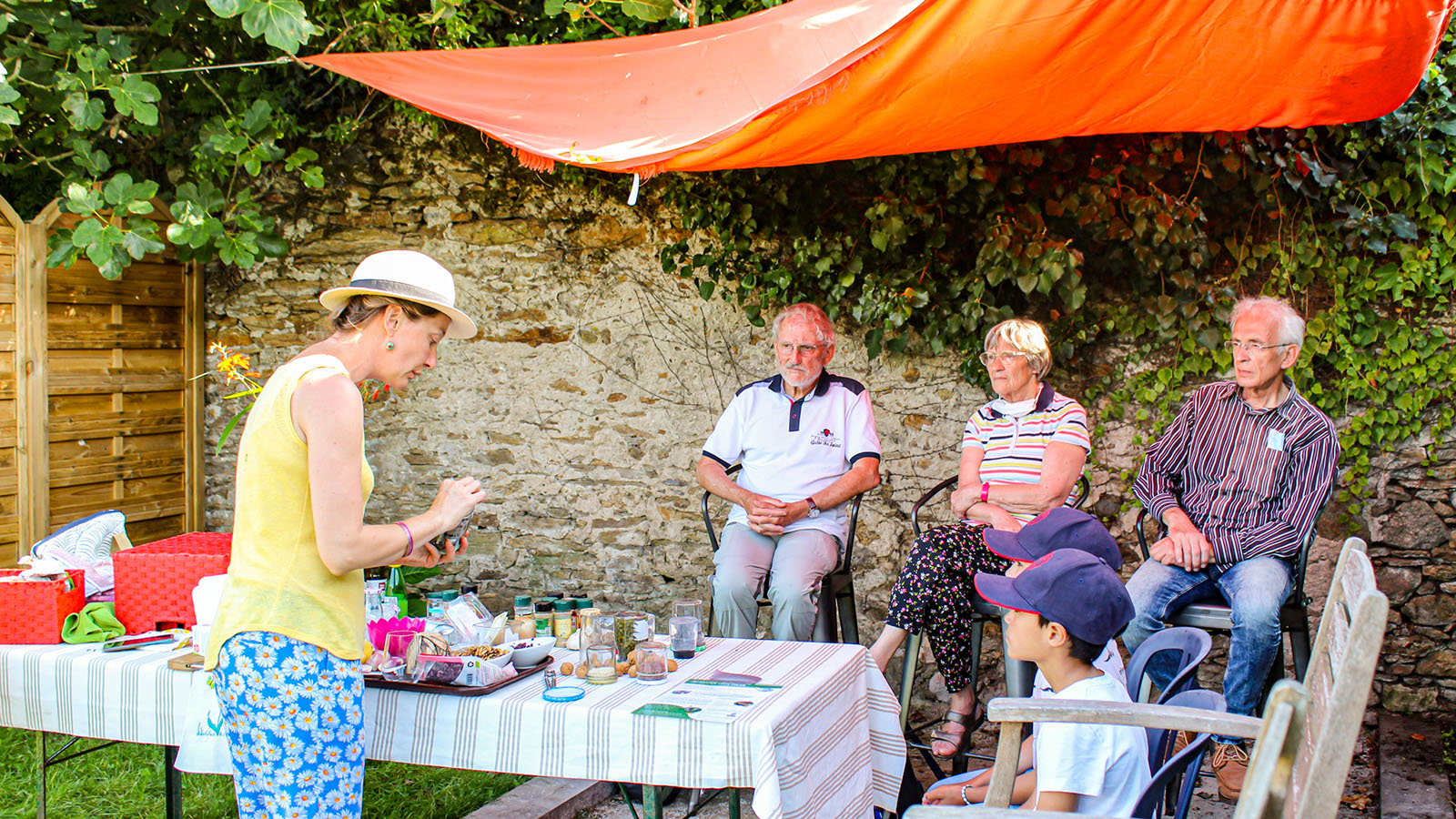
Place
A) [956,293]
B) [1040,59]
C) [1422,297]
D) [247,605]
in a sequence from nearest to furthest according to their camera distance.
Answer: [247,605], [1040,59], [1422,297], [956,293]

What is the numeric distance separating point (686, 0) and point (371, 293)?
2.57 m

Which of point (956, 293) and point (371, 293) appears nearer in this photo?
point (371, 293)

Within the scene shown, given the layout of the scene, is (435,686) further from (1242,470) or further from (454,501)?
(1242,470)

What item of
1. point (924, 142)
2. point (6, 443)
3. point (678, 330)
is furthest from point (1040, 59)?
point (6, 443)

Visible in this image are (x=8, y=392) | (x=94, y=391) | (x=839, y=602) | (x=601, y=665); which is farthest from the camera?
(x=94, y=391)

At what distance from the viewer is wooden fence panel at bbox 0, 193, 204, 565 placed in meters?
4.30

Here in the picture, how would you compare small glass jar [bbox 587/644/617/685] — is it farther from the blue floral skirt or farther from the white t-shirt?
the white t-shirt

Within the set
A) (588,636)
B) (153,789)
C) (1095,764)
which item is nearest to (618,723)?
(588,636)

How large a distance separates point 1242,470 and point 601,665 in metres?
2.14

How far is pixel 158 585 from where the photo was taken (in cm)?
258

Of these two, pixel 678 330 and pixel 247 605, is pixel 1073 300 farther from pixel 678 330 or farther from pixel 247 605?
pixel 247 605

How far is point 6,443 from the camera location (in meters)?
4.27

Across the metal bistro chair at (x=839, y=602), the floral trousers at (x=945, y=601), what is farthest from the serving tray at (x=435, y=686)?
the metal bistro chair at (x=839, y=602)

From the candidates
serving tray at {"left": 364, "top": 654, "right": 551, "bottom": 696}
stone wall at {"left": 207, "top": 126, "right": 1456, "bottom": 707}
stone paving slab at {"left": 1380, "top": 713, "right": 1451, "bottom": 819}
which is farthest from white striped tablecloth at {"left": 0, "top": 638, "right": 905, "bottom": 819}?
stone wall at {"left": 207, "top": 126, "right": 1456, "bottom": 707}
